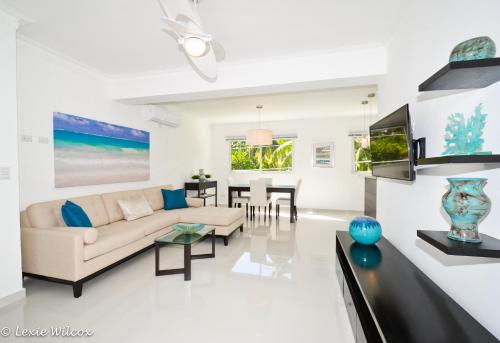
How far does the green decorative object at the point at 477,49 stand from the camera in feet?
3.12

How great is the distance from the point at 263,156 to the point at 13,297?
5943 millimetres

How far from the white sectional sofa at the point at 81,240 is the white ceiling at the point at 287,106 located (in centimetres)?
278

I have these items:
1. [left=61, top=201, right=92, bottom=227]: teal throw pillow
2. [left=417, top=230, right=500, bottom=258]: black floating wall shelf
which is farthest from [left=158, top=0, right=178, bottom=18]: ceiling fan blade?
[left=61, top=201, right=92, bottom=227]: teal throw pillow

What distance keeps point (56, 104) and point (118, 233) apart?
1.83 metres

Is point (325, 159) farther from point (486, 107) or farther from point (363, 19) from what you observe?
point (486, 107)

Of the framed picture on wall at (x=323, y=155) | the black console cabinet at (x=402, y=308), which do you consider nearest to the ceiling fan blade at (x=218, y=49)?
the black console cabinet at (x=402, y=308)

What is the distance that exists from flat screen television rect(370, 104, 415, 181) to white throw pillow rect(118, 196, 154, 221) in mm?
3271

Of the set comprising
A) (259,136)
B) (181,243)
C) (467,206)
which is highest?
(259,136)

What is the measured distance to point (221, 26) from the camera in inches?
92.4

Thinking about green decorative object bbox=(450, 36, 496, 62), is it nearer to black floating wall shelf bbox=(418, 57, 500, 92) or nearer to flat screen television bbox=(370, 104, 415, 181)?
black floating wall shelf bbox=(418, 57, 500, 92)

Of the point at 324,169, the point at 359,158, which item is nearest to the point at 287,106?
the point at 324,169

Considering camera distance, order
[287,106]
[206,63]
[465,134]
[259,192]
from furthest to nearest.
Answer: [287,106] → [259,192] → [206,63] → [465,134]

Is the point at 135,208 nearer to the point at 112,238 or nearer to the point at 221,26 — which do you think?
the point at 112,238

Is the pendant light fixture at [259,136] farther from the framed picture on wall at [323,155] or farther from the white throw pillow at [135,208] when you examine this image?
the white throw pillow at [135,208]
